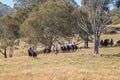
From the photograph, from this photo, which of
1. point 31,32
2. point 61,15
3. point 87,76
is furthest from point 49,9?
point 87,76

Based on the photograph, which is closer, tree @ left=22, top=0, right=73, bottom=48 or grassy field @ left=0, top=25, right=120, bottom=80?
grassy field @ left=0, top=25, right=120, bottom=80

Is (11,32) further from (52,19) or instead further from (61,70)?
(61,70)

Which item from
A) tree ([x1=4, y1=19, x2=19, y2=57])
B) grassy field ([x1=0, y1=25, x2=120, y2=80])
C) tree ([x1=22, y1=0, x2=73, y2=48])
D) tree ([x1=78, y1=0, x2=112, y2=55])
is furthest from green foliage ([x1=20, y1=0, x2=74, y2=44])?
grassy field ([x1=0, y1=25, x2=120, y2=80])

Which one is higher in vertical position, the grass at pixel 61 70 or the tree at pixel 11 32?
the tree at pixel 11 32

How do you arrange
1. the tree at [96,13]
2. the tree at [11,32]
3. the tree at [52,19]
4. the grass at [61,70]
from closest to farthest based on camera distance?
the grass at [61,70]
the tree at [96,13]
the tree at [52,19]
the tree at [11,32]

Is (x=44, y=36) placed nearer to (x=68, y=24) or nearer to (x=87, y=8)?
(x=68, y=24)

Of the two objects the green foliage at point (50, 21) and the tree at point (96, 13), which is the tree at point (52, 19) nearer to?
the green foliage at point (50, 21)

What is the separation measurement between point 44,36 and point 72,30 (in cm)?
458

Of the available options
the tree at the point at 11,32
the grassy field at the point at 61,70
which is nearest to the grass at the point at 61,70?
the grassy field at the point at 61,70

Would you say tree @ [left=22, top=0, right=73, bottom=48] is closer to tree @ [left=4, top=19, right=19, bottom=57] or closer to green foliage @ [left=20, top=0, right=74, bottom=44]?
green foliage @ [left=20, top=0, right=74, bottom=44]

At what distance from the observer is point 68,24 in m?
52.7

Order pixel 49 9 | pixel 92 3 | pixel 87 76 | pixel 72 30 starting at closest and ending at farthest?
pixel 87 76 < pixel 92 3 < pixel 49 9 < pixel 72 30

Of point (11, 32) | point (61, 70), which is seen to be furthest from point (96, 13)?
point (11, 32)

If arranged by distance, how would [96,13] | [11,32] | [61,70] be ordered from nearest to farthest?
[61,70] → [96,13] → [11,32]
